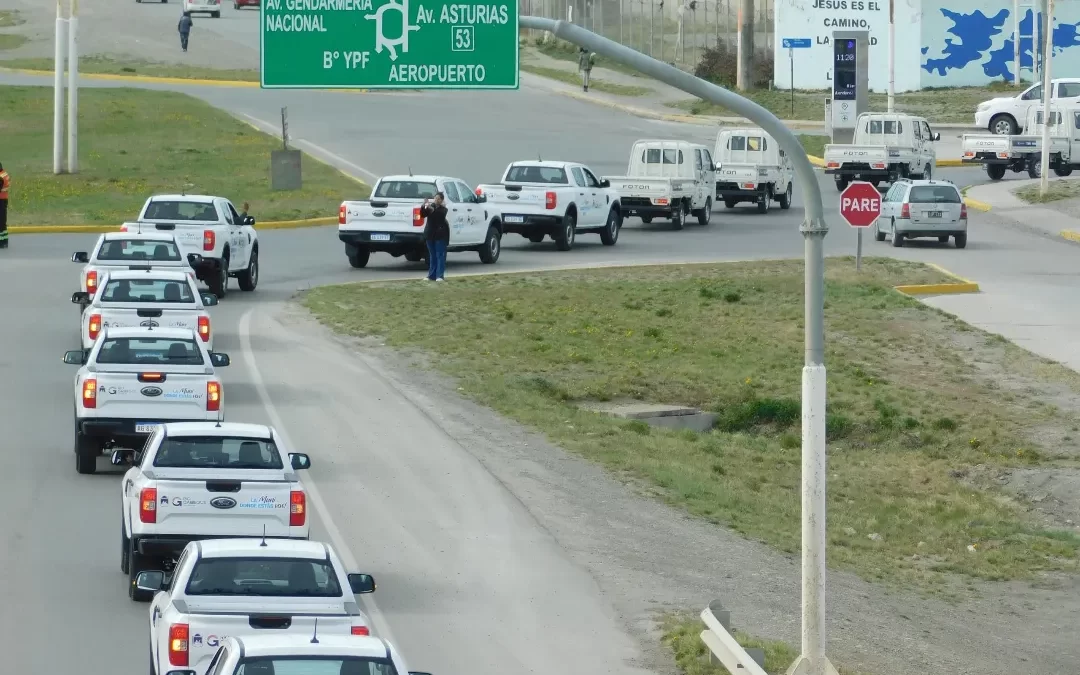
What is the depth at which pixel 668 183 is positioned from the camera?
44719mm

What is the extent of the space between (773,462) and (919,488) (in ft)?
6.33

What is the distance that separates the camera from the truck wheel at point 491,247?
38219mm

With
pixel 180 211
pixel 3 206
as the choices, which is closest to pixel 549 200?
pixel 180 211

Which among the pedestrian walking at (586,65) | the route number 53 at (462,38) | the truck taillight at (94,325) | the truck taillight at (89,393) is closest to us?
the route number 53 at (462,38)

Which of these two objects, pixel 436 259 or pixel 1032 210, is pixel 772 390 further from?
pixel 1032 210

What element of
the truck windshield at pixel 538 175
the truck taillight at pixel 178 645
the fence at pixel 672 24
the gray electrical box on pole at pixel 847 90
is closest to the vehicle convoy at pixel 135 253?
the truck windshield at pixel 538 175

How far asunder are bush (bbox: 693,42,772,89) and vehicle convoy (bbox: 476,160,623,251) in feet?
124

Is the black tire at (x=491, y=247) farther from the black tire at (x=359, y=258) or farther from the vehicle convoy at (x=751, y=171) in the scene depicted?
the vehicle convoy at (x=751, y=171)

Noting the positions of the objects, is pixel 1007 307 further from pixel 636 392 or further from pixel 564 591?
pixel 564 591

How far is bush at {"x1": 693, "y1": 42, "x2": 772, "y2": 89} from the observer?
259 ft

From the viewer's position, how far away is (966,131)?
69.1 meters

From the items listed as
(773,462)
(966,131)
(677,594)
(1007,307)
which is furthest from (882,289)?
(966,131)

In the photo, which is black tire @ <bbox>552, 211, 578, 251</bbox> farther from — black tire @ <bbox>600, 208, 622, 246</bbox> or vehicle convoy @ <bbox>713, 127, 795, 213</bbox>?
vehicle convoy @ <bbox>713, 127, 795, 213</bbox>

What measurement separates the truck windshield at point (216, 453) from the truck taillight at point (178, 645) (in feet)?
13.3
